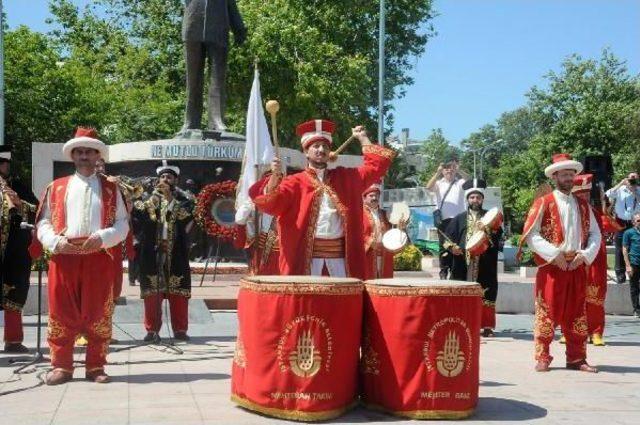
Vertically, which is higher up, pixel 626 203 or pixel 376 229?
pixel 626 203

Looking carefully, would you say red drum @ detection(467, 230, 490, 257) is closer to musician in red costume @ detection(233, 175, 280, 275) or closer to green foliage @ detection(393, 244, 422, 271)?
musician in red costume @ detection(233, 175, 280, 275)

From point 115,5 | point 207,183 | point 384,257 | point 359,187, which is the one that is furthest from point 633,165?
point 359,187

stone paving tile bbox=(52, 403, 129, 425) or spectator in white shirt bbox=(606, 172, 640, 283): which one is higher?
spectator in white shirt bbox=(606, 172, 640, 283)

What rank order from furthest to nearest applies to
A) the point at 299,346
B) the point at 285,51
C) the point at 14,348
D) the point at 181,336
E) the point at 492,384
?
1. the point at 285,51
2. the point at 181,336
3. the point at 14,348
4. the point at 492,384
5. the point at 299,346

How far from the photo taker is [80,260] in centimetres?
788

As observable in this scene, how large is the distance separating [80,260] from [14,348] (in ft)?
7.95

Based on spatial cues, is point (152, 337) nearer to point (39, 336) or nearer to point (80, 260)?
point (39, 336)

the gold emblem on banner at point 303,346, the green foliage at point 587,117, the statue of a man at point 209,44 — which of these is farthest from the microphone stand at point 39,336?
the green foliage at point 587,117

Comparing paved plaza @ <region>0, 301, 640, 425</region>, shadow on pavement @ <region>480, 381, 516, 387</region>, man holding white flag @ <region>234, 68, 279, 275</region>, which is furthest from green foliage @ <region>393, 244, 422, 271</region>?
shadow on pavement @ <region>480, 381, 516, 387</region>

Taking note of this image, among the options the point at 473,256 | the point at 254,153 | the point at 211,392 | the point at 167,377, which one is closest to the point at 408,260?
the point at 473,256

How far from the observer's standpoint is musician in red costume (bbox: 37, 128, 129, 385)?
25.6 ft

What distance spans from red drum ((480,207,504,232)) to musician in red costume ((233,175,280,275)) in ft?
12.1

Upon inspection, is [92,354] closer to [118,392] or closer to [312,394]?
[118,392]

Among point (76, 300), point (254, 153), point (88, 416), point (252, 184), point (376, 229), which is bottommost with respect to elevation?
point (88, 416)
